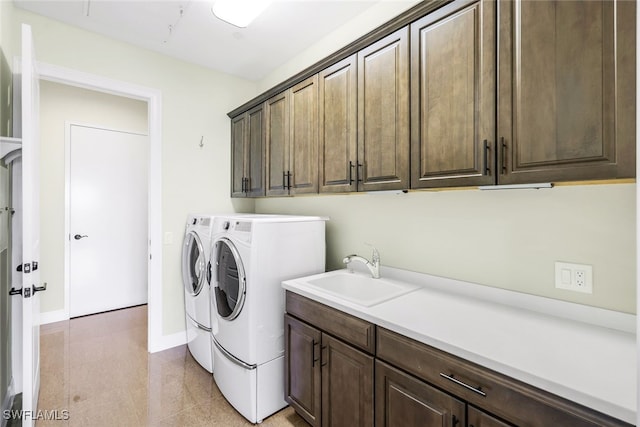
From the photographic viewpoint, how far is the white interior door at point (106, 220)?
3594mm

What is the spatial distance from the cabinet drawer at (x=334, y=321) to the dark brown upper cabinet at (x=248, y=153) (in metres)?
1.22

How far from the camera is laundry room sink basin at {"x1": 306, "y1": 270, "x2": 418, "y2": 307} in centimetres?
186

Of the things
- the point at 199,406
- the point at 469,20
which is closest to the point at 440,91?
the point at 469,20

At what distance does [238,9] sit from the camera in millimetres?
2039

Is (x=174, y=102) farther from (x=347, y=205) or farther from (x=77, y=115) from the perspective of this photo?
(x=347, y=205)

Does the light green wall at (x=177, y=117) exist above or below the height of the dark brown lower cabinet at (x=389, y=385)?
above

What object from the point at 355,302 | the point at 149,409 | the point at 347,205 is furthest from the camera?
the point at 347,205

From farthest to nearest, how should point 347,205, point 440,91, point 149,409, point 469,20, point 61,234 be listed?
point 61,234 < point 347,205 < point 149,409 < point 440,91 < point 469,20

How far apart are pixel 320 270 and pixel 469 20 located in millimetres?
1697

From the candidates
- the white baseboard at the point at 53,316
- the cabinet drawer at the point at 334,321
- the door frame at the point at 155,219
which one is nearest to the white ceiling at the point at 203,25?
the door frame at the point at 155,219

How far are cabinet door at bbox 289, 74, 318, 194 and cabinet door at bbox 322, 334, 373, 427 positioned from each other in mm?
1050

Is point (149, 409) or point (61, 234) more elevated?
point (61, 234)

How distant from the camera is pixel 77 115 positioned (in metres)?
3.56

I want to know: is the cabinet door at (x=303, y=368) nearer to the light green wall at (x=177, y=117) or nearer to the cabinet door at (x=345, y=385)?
the cabinet door at (x=345, y=385)
